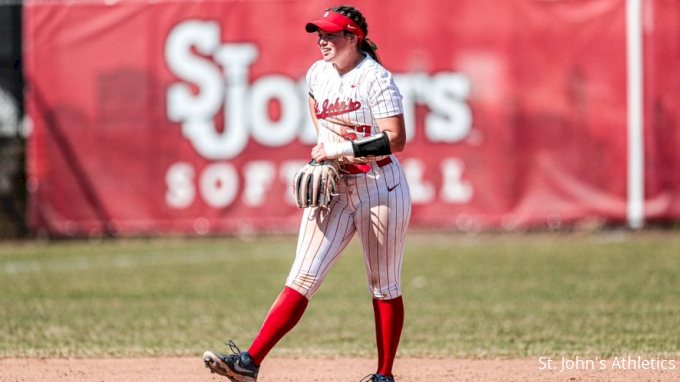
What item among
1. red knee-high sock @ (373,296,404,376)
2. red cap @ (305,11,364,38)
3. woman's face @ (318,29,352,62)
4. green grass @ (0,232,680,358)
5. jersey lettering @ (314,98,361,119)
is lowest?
green grass @ (0,232,680,358)

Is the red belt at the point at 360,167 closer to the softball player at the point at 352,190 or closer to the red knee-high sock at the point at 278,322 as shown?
the softball player at the point at 352,190

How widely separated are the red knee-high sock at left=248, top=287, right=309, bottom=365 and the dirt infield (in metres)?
0.86

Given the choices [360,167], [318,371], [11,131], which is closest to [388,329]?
[360,167]

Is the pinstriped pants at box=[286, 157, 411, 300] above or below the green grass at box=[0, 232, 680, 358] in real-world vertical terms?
above

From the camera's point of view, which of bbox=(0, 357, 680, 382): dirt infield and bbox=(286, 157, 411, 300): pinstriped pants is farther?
bbox=(0, 357, 680, 382): dirt infield

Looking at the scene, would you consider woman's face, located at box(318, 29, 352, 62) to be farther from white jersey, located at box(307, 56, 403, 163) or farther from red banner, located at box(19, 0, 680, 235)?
red banner, located at box(19, 0, 680, 235)

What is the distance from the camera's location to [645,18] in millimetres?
13000

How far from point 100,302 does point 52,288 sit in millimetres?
1024

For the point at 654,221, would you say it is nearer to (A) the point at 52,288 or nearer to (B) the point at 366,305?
(B) the point at 366,305

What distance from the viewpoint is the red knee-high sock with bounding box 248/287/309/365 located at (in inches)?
215
